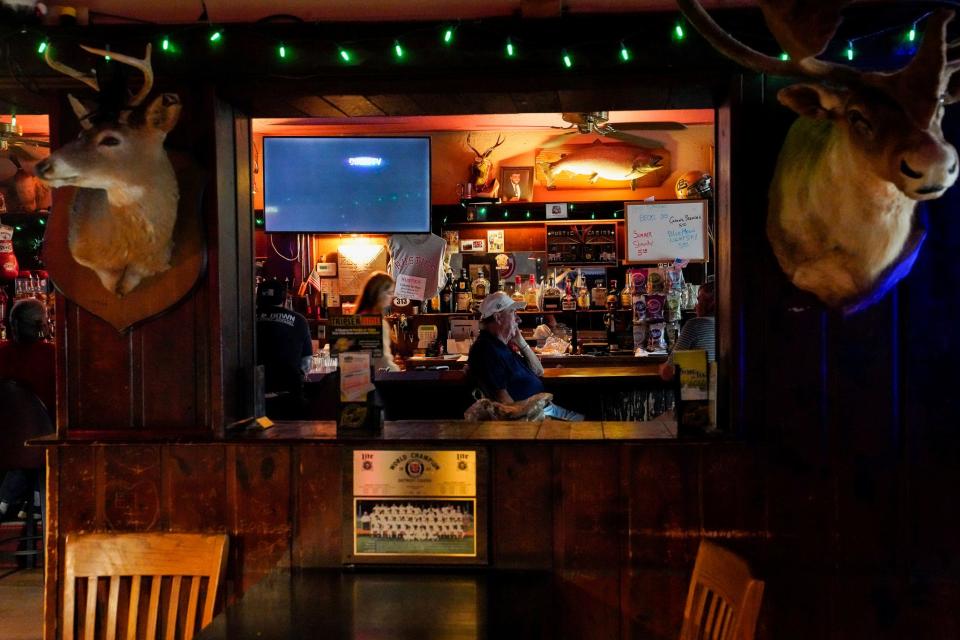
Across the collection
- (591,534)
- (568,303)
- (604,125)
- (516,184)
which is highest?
(604,125)

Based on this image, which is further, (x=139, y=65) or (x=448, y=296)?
(x=448, y=296)

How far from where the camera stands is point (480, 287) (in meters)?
8.05

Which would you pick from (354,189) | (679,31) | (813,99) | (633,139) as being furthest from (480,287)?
(813,99)

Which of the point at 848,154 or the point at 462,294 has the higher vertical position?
the point at 848,154

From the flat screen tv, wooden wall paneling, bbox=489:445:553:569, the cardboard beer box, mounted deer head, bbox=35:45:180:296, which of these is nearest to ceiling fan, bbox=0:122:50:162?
the flat screen tv

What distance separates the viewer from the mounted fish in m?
7.75

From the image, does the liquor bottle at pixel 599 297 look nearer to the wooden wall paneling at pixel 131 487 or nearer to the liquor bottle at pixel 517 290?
the liquor bottle at pixel 517 290

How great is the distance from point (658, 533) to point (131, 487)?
6.38 feet

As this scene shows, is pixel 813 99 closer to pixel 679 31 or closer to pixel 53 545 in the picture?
pixel 679 31

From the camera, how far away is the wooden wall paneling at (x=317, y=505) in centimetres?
300

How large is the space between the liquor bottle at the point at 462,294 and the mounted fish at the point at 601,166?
4.10 ft

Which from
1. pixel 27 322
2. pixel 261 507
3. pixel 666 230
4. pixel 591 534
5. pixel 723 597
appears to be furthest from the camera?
pixel 666 230

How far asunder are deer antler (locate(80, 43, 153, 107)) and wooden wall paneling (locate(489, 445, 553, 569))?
5.78 ft

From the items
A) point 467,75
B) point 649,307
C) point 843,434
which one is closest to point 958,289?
point 843,434
